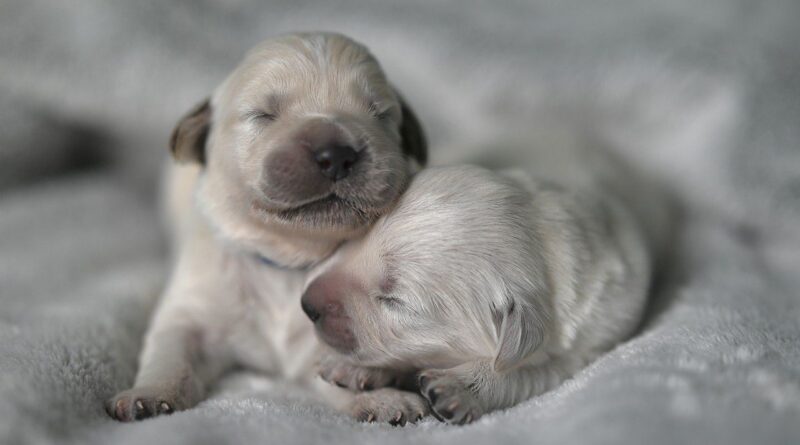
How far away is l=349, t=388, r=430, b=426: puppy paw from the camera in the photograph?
184 centimetres

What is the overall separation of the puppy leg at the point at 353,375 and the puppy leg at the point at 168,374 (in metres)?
0.36

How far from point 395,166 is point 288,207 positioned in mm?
316

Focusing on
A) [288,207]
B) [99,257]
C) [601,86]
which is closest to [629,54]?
[601,86]

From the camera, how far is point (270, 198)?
195cm

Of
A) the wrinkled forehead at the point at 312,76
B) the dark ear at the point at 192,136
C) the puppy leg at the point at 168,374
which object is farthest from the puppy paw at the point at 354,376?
the dark ear at the point at 192,136

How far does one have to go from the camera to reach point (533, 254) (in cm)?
198

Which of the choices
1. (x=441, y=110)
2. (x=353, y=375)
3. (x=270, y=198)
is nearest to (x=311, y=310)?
(x=353, y=375)

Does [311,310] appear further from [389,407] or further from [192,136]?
[192,136]

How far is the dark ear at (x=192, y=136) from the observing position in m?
2.35

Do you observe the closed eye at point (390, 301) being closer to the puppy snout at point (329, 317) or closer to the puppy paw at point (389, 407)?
the puppy snout at point (329, 317)

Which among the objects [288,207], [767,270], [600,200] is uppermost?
[288,207]

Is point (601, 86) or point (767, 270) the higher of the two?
point (601, 86)

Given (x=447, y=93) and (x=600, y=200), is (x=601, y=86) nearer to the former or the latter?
(x=447, y=93)

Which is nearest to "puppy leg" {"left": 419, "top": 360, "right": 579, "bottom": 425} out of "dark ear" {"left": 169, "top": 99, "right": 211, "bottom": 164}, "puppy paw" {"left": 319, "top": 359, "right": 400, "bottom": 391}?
"puppy paw" {"left": 319, "top": 359, "right": 400, "bottom": 391}
